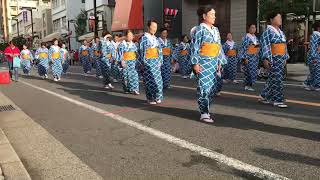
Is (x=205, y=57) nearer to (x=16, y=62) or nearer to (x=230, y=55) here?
(x=230, y=55)

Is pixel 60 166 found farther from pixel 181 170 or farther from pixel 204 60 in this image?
pixel 204 60

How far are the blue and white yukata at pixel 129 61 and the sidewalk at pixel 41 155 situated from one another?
4.11m

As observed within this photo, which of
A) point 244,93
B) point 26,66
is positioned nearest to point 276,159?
point 244,93

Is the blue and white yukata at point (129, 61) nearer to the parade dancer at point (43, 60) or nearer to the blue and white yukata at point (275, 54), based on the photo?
the blue and white yukata at point (275, 54)

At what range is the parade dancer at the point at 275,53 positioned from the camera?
8.32 m

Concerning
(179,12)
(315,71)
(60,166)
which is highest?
(179,12)

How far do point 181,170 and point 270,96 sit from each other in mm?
4594

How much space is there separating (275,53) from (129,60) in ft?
14.3

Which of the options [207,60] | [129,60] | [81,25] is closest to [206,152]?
[207,60]

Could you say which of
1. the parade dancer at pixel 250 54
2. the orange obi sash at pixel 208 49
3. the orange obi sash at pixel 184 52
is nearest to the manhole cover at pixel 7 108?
the orange obi sash at pixel 208 49

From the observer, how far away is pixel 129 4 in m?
33.8

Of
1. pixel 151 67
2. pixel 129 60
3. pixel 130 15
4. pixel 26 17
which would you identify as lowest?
pixel 151 67

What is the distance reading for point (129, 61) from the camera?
11.6 meters

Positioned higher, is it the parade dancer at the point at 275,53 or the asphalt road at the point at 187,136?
the parade dancer at the point at 275,53
